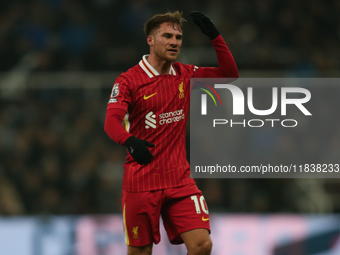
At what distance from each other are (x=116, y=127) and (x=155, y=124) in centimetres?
36

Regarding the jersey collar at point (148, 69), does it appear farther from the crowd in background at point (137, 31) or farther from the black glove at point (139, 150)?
the crowd in background at point (137, 31)

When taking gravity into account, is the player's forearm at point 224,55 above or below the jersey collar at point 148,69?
above

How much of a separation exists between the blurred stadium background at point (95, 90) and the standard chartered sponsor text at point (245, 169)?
0.52ft

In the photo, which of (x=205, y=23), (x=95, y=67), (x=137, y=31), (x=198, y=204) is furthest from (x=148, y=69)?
(x=137, y=31)

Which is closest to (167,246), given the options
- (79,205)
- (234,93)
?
(79,205)

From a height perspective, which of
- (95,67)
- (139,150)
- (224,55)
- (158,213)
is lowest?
(158,213)

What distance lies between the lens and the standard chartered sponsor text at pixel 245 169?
6805 mm

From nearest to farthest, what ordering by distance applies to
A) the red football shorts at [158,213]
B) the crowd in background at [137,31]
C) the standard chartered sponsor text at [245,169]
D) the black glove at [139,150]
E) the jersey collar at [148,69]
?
1. the black glove at [139,150]
2. the red football shorts at [158,213]
3. the jersey collar at [148,69]
4. the standard chartered sponsor text at [245,169]
5. the crowd in background at [137,31]

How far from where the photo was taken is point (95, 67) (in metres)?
8.14

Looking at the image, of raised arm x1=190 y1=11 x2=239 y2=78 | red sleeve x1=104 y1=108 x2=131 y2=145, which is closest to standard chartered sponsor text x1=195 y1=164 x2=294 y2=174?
raised arm x1=190 y1=11 x2=239 y2=78

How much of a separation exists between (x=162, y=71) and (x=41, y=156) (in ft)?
11.8

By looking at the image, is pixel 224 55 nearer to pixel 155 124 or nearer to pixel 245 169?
pixel 155 124

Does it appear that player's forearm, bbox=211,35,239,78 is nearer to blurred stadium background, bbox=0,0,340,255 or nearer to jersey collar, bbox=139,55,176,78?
jersey collar, bbox=139,55,176,78

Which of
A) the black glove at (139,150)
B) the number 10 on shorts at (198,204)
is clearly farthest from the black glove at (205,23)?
the number 10 on shorts at (198,204)
